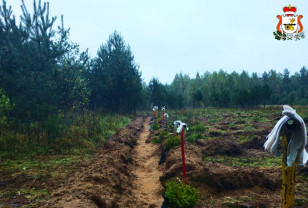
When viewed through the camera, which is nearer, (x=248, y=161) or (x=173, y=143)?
(x=248, y=161)

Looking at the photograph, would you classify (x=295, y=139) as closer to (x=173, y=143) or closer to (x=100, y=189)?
(x=100, y=189)

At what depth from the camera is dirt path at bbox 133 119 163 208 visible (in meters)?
5.75

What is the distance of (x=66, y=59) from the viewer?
44.8 feet

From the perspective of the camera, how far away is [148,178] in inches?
290

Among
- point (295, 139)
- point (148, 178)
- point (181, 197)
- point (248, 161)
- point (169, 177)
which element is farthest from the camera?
point (248, 161)

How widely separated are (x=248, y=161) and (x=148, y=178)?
348cm

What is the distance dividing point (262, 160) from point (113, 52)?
26214 mm

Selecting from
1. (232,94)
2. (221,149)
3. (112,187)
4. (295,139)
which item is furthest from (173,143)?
(232,94)

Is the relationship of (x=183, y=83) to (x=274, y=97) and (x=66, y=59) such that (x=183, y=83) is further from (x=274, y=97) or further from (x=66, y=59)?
(x=66, y=59)

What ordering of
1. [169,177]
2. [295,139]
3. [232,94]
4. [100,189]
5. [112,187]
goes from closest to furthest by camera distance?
[295,139] → [100,189] → [112,187] → [169,177] → [232,94]

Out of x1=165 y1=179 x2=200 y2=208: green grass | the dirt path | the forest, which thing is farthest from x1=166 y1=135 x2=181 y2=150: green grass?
x1=165 y1=179 x2=200 y2=208: green grass

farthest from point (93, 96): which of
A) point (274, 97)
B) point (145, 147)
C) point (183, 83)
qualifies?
point (183, 83)

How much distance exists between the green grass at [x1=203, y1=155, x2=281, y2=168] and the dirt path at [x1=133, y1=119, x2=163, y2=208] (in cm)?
207

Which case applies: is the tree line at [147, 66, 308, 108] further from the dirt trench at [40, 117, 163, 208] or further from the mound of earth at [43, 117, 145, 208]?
the mound of earth at [43, 117, 145, 208]
